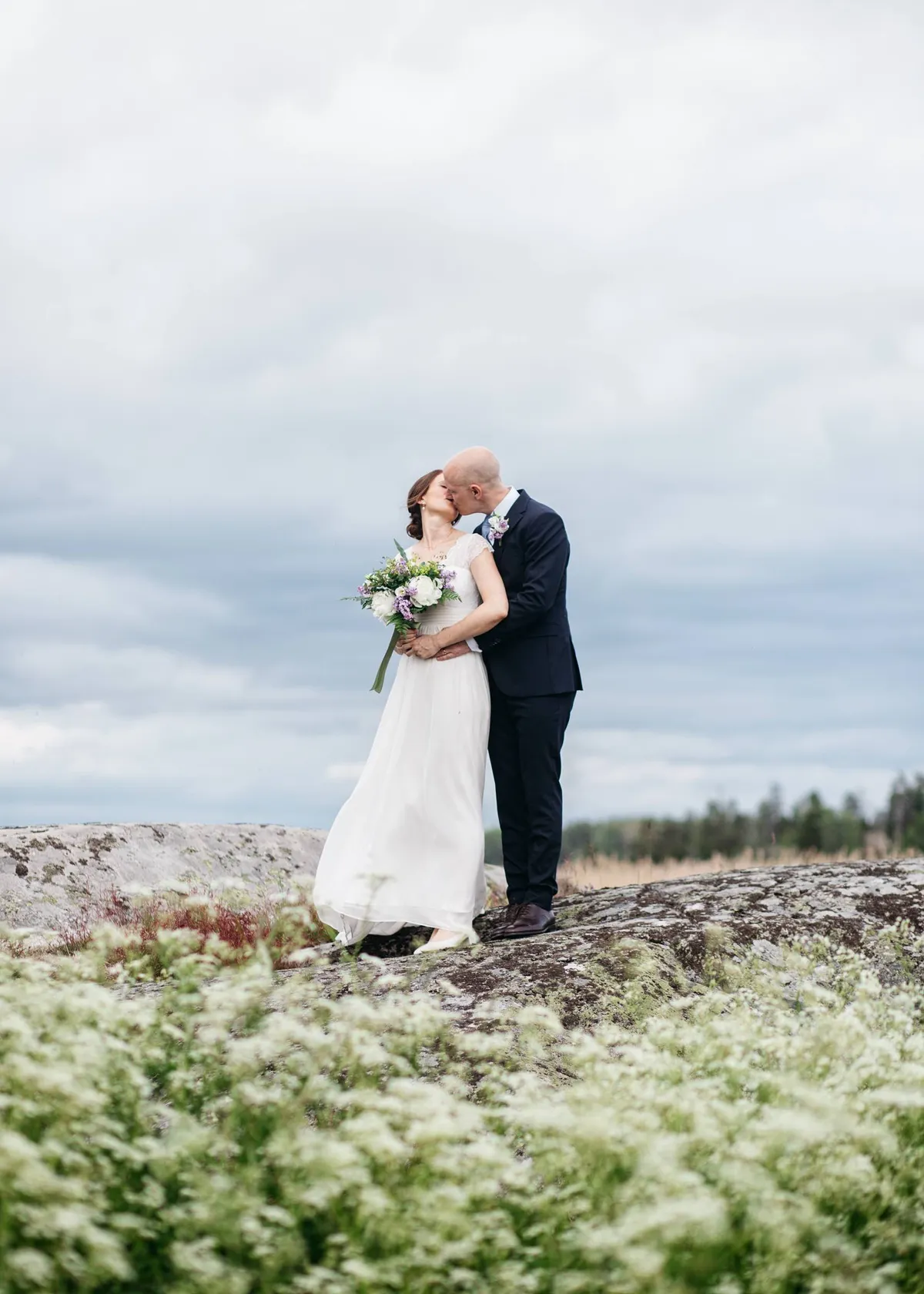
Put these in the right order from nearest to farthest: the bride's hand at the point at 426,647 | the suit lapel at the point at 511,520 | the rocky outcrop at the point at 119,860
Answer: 1. the bride's hand at the point at 426,647
2. the suit lapel at the point at 511,520
3. the rocky outcrop at the point at 119,860

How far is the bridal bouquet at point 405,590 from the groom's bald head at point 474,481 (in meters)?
0.50

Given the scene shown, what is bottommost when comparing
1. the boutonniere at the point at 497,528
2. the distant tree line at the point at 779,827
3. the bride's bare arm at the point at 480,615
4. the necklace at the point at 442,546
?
the distant tree line at the point at 779,827

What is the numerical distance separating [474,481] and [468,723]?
1604 millimetres

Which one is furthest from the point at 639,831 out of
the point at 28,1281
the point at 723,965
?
the point at 28,1281

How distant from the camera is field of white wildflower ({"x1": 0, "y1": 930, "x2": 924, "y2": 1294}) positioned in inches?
111

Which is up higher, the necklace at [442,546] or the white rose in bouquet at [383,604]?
the necklace at [442,546]

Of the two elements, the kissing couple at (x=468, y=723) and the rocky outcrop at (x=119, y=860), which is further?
the rocky outcrop at (x=119, y=860)

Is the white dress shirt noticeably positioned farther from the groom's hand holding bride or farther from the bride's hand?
the bride's hand

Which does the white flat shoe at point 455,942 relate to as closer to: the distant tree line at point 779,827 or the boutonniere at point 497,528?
the boutonniere at point 497,528

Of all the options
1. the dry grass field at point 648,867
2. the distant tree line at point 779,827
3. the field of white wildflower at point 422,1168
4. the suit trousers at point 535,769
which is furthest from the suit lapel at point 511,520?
the distant tree line at point 779,827

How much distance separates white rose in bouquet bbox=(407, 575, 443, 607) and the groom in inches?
17.4

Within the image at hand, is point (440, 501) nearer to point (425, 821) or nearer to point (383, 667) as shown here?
point (383, 667)

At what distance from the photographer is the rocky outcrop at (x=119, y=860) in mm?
9992

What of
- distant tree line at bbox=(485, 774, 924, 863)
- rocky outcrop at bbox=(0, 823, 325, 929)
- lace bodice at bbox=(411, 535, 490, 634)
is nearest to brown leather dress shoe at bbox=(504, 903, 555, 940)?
lace bodice at bbox=(411, 535, 490, 634)
